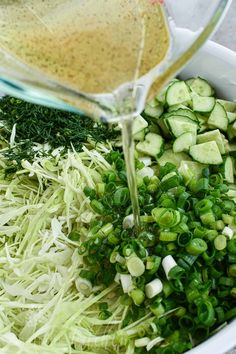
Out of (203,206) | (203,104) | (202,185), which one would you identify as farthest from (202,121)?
(203,206)

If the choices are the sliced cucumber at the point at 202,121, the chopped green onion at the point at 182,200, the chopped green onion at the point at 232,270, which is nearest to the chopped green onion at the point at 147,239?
the chopped green onion at the point at 182,200

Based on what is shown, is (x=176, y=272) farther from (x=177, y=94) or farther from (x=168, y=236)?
(x=177, y=94)

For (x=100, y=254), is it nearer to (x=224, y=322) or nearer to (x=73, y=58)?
(x=224, y=322)

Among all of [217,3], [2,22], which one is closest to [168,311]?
[217,3]

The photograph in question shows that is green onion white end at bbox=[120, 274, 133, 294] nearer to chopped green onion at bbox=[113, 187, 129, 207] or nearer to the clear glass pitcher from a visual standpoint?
chopped green onion at bbox=[113, 187, 129, 207]

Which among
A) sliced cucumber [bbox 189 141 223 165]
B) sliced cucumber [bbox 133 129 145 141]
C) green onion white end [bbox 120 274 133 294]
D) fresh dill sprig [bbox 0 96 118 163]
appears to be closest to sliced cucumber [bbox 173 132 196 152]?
sliced cucumber [bbox 189 141 223 165]

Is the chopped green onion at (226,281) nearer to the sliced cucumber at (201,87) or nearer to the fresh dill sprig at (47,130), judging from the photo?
the fresh dill sprig at (47,130)
